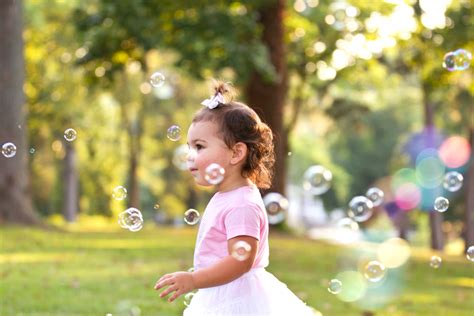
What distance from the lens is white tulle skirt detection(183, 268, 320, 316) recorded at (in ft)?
13.3

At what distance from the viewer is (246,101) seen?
1950 cm

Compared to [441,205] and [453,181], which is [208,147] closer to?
[441,205]

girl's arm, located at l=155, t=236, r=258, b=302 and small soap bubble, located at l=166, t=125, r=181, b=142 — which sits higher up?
small soap bubble, located at l=166, t=125, r=181, b=142

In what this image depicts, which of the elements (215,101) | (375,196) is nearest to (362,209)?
(375,196)

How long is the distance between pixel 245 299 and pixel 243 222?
37 cm

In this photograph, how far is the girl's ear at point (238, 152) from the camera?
4190 millimetres

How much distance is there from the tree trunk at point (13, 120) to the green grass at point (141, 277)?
0.89 meters

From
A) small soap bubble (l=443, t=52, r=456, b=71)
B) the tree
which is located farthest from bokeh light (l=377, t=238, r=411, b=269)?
the tree

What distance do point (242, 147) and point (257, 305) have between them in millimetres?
738

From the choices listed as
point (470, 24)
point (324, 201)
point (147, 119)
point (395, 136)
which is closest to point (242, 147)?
point (470, 24)

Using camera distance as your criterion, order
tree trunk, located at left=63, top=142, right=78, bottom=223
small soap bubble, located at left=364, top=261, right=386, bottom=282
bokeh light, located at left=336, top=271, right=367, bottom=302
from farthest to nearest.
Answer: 1. tree trunk, located at left=63, top=142, right=78, bottom=223
2. bokeh light, located at left=336, top=271, right=367, bottom=302
3. small soap bubble, located at left=364, top=261, right=386, bottom=282

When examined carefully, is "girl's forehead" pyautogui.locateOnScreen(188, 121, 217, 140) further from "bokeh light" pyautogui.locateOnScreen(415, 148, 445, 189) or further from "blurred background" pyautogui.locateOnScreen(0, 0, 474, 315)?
"bokeh light" pyautogui.locateOnScreen(415, 148, 445, 189)

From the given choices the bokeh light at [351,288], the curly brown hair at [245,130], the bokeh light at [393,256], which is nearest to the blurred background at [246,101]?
the bokeh light at [351,288]

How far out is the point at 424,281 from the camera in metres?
13.9
